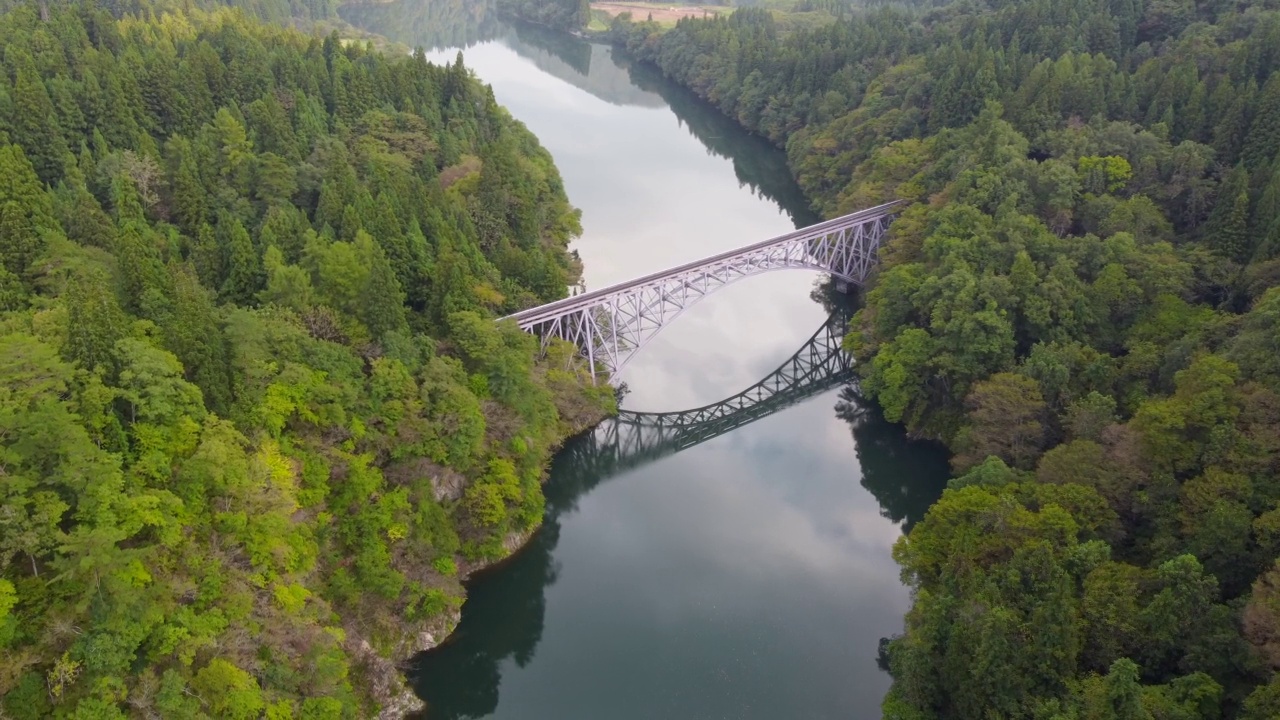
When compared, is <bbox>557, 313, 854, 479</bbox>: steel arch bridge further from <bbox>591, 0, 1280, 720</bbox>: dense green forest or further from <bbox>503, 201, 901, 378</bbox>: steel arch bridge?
<bbox>591, 0, 1280, 720</bbox>: dense green forest

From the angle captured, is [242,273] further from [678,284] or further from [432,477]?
[678,284]

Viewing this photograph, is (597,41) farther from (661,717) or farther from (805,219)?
(661,717)

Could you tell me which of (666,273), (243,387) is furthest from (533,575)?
(666,273)

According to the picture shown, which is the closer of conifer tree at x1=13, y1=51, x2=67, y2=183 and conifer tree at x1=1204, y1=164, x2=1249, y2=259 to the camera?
conifer tree at x1=1204, y1=164, x2=1249, y2=259

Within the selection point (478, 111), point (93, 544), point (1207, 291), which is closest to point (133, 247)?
point (93, 544)

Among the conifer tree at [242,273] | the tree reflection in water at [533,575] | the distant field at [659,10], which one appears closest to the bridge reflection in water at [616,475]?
the tree reflection in water at [533,575]

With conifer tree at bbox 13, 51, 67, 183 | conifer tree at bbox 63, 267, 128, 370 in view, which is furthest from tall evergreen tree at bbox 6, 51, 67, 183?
conifer tree at bbox 63, 267, 128, 370

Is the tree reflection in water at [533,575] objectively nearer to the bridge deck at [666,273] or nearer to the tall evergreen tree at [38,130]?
the bridge deck at [666,273]
